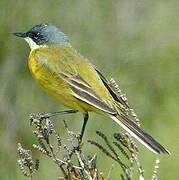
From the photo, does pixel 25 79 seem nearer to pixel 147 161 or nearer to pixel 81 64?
→ pixel 147 161

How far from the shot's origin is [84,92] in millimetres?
5680

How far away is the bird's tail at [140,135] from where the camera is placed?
4879 millimetres

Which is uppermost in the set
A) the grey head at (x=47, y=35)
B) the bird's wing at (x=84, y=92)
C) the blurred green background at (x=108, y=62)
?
the blurred green background at (x=108, y=62)

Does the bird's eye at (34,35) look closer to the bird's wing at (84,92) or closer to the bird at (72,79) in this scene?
the bird at (72,79)

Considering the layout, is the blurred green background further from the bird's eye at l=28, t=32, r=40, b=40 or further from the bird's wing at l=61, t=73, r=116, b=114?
the bird's wing at l=61, t=73, r=116, b=114

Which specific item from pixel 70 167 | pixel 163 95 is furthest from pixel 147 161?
pixel 70 167

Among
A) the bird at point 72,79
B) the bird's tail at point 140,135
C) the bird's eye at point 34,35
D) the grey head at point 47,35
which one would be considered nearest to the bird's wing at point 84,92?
the bird at point 72,79

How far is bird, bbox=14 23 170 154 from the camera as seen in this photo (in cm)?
551

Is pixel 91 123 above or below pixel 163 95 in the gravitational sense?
below

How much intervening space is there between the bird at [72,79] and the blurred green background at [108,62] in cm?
238

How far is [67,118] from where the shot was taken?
29.6ft

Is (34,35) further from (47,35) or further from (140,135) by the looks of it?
(140,135)

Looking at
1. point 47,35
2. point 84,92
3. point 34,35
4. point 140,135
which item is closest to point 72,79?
point 84,92

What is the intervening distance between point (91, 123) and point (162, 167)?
3.37ft
